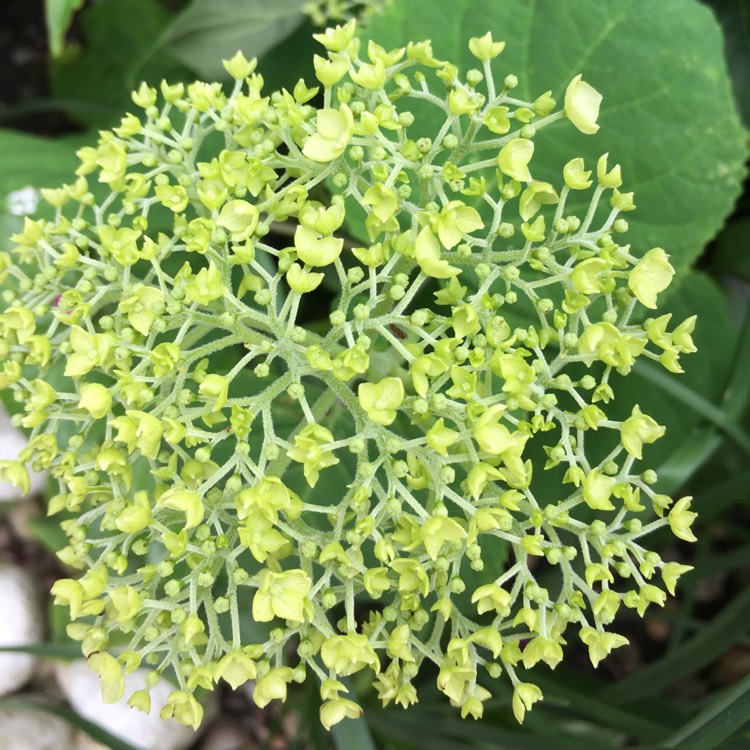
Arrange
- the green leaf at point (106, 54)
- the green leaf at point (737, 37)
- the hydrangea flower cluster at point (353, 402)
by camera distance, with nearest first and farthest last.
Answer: the hydrangea flower cluster at point (353, 402), the green leaf at point (737, 37), the green leaf at point (106, 54)

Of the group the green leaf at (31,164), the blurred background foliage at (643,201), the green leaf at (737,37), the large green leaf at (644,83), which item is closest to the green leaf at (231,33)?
the blurred background foliage at (643,201)

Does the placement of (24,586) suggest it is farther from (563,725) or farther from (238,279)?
(563,725)

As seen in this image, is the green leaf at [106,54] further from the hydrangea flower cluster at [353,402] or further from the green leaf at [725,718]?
the green leaf at [725,718]

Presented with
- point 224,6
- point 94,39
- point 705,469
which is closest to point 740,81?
point 705,469

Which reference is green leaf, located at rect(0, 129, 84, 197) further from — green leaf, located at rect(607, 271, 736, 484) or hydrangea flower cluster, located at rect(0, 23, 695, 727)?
green leaf, located at rect(607, 271, 736, 484)

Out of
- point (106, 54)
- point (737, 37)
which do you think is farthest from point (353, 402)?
point (106, 54)

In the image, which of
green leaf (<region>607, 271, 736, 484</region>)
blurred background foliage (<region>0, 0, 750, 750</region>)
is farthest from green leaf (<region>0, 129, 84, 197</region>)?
green leaf (<region>607, 271, 736, 484</region>)

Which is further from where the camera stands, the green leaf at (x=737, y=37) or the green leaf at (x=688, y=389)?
the green leaf at (x=737, y=37)
